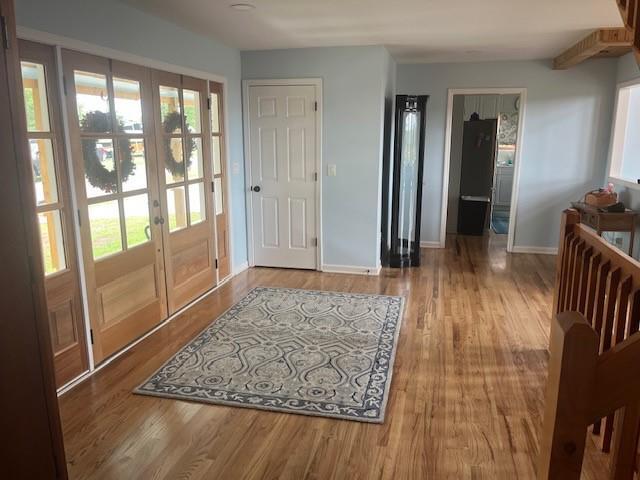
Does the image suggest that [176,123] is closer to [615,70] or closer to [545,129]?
[545,129]

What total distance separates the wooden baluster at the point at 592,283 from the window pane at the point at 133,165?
9.52 feet

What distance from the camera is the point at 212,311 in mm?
4207

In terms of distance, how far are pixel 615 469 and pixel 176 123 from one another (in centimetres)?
372

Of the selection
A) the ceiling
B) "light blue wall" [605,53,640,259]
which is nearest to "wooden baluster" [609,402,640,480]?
the ceiling

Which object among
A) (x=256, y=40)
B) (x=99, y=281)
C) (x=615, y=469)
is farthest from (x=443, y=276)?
(x=615, y=469)

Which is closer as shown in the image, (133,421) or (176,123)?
(133,421)

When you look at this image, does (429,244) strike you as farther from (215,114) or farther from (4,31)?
(4,31)

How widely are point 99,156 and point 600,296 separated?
2.98 metres

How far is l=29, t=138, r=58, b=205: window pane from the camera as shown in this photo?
8.70 ft

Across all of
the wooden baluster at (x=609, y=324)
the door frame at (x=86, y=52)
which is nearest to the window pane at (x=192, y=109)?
the door frame at (x=86, y=52)

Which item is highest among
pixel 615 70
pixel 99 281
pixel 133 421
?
pixel 615 70

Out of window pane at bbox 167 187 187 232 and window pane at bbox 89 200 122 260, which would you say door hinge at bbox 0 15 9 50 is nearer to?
window pane at bbox 89 200 122 260

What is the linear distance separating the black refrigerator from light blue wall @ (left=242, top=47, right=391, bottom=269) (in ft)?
1.25

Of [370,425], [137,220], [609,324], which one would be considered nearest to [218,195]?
[137,220]
